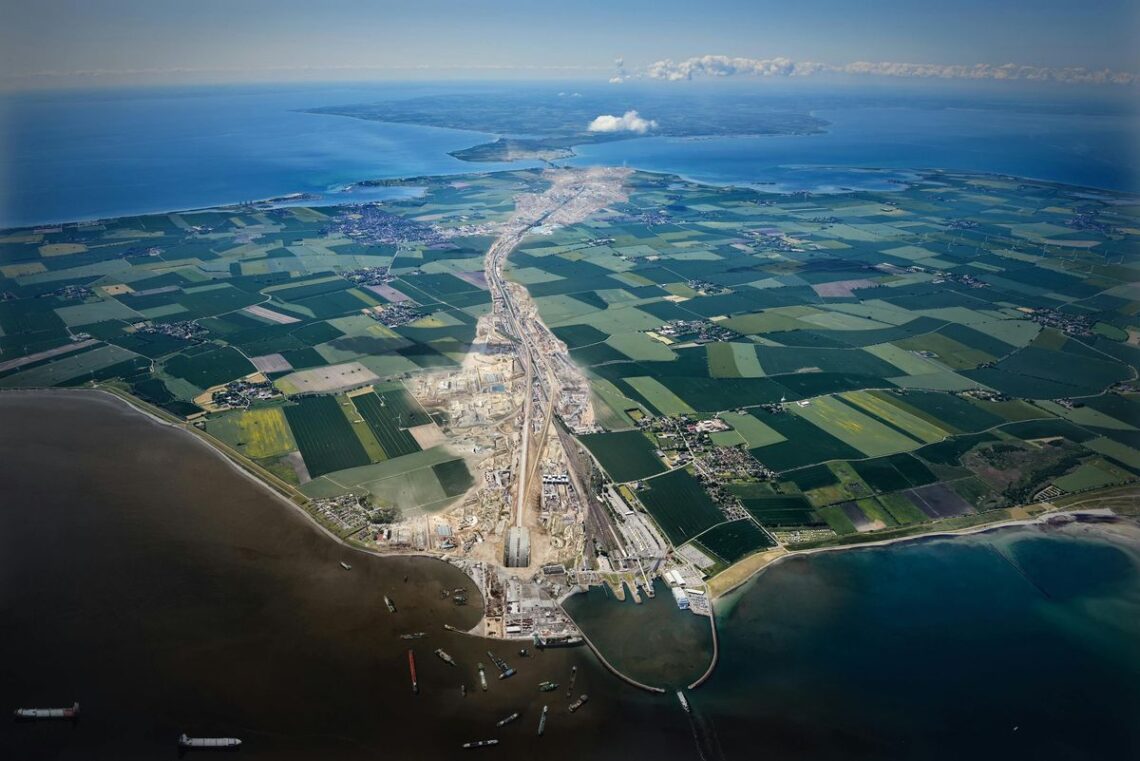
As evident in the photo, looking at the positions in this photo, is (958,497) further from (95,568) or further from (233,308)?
(233,308)

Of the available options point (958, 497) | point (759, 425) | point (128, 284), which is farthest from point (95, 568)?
point (128, 284)

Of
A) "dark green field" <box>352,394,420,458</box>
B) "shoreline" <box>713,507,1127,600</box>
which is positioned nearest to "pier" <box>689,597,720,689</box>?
"shoreline" <box>713,507,1127,600</box>

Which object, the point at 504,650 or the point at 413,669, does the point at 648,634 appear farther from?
the point at 413,669

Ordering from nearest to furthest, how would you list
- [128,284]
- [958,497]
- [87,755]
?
[87,755] < [958,497] < [128,284]

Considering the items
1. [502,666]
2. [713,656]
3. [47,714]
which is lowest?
[713,656]

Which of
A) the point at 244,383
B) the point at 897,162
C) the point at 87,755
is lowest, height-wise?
the point at 87,755

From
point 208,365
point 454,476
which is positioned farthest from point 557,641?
point 208,365

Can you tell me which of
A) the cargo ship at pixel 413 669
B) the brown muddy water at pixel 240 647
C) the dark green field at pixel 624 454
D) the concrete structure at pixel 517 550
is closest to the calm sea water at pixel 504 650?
the brown muddy water at pixel 240 647
